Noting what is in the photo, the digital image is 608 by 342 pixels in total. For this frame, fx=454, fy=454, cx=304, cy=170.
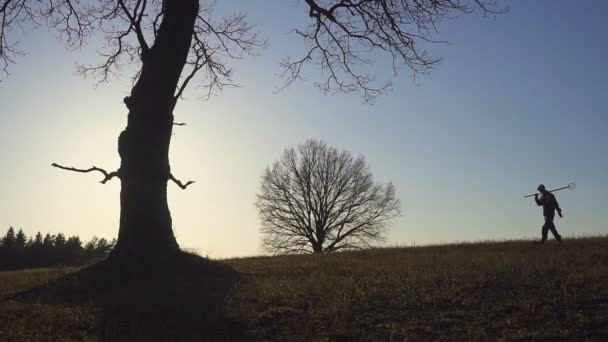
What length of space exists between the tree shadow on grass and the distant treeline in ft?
140

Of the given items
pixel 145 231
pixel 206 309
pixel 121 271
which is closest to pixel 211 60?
pixel 145 231

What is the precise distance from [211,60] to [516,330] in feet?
33.1

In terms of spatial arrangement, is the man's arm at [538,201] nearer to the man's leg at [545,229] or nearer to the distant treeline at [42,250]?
the man's leg at [545,229]

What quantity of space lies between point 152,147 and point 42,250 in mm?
55751

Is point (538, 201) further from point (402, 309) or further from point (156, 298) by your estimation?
point (156, 298)

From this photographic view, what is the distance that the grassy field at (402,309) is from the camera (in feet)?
17.1

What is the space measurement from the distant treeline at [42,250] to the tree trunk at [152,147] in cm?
4234

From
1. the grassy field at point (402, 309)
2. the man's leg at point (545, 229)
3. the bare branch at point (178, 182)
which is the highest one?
A: the bare branch at point (178, 182)

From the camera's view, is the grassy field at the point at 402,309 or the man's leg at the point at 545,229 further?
the man's leg at the point at 545,229

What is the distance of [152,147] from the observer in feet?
29.0

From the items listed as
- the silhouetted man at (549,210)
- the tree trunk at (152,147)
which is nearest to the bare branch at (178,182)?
the tree trunk at (152,147)

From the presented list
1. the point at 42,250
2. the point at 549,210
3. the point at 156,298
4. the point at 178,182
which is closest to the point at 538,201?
the point at 549,210

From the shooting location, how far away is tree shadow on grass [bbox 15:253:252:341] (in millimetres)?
5457

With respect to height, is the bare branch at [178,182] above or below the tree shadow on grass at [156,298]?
above
